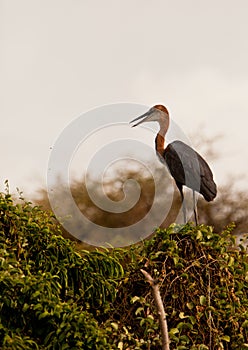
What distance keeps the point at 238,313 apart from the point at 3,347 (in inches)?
62.8

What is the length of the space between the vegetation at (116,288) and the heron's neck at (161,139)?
1191 millimetres

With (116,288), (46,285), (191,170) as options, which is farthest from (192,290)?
(191,170)

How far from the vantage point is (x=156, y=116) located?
247 inches

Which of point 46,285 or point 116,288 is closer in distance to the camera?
point 46,285

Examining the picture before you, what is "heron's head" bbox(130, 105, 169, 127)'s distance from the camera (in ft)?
20.5

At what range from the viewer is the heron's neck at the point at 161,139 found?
6.17 metres

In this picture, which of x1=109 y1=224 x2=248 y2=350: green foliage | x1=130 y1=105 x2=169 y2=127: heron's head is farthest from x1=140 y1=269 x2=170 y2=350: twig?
x1=130 y1=105 x2=169 y2=127: heron's head

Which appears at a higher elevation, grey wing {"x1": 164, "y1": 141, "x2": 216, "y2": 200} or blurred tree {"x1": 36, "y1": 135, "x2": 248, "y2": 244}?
blurred tree {"x1": 36, "y1": 135, "x2": 248, "y2": 244}

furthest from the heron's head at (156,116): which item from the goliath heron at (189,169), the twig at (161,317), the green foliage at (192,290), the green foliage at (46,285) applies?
the twig at (161,317)

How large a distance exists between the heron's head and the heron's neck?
41 millimetres

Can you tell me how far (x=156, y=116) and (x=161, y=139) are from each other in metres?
0.19

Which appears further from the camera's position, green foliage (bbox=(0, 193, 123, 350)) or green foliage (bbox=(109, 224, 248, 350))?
green foliage (bbox=(109, 224, 248, 350))

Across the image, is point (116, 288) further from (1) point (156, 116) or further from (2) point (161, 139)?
(1) point (156, 116)

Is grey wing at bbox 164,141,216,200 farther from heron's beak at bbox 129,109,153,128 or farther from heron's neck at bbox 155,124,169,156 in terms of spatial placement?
heron's beak at bbox 129,109,153,128
